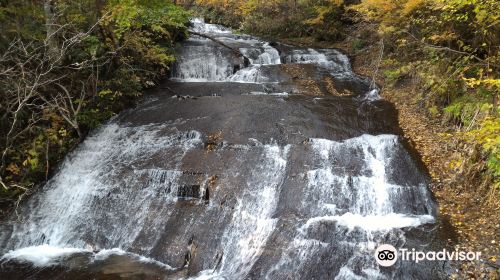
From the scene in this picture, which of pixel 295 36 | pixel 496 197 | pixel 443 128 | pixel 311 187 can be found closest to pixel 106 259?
pixel 311 187

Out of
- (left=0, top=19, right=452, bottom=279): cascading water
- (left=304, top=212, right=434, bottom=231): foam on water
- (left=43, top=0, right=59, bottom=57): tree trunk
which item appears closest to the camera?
(left=0, top=19, right=452, bottom=279): cascading water

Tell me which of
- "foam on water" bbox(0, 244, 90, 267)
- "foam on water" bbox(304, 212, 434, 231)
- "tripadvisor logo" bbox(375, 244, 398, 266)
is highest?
"foam on water" bbox(304, 212, 434, 231)

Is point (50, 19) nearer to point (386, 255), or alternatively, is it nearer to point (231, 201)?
point (231, 201)

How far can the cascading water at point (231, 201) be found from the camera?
6.67 meters

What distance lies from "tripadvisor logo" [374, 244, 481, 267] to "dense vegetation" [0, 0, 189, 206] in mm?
7991

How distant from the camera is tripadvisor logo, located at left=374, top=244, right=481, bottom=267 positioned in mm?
6035

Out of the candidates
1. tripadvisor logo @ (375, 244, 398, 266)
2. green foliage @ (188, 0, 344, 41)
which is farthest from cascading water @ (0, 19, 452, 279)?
green foliage @ (188, 0, 344, 41)

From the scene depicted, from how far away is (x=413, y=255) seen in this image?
6.24 m

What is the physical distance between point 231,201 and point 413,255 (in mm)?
3729

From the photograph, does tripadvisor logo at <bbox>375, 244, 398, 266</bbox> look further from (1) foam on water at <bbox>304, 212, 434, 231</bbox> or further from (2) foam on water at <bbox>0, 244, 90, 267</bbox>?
(2) foam on water at <bbox>0, 244, 90, 267</bbox>

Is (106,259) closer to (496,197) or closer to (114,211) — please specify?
(114,211)

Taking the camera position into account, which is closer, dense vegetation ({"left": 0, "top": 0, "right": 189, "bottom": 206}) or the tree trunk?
dense vegetation ({"left": 0, "top": 0, "right": 189, "bottom": 206})

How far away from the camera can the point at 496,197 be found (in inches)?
266

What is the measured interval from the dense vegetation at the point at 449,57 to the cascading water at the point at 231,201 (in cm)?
129
